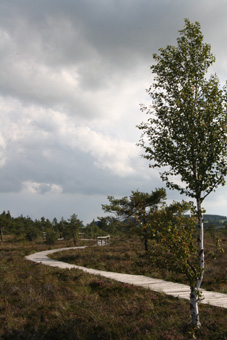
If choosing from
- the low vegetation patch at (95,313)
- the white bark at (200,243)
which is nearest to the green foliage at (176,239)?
the white bark at (200,243)

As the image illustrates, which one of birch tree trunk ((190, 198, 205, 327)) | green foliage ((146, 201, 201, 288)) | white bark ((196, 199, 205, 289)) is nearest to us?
green foliage ((146, 201, 201, 288))

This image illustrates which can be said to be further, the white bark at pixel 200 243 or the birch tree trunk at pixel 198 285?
the white bark at pixel 200 243

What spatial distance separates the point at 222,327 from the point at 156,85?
7.92 metres

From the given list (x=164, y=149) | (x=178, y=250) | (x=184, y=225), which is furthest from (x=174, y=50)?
(x=178, y=250)

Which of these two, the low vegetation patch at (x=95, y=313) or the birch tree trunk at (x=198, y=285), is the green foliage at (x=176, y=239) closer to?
the birch tree trunk at (x=198, y=285)

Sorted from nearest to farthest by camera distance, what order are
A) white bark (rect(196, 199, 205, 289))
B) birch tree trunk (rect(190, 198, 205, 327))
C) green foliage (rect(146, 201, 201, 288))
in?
green foliage (rect(146, 201, 201, 288)) < birch tree trunk (rect(190, 198, 205, 327)) < white bark (rect(196, 199, 205, 289))

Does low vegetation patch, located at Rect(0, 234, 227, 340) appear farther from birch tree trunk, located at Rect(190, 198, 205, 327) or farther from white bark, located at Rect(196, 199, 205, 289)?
white bark, located at Rect(196, 199, 205, 289)

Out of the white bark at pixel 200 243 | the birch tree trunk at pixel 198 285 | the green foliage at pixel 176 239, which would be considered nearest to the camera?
the green foliage at pixel 176 239

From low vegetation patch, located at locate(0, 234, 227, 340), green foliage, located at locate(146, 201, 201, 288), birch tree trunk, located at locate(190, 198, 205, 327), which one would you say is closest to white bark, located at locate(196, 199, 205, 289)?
birch tree trunk, located at locate(190, 198, 205, 327)

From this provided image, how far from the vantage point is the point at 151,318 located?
7.70m

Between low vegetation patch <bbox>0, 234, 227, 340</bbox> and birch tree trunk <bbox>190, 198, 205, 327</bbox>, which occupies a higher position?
birch tree trunk <bbox>190, 198, 205, 327</bbox>

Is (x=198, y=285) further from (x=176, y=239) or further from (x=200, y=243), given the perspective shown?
(x=176, y=239)

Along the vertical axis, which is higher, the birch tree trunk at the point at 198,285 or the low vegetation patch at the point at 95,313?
the birch tree trunk at the point at 198,285

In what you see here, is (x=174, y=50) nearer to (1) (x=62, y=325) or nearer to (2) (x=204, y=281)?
(1) (x=62, y=325)
